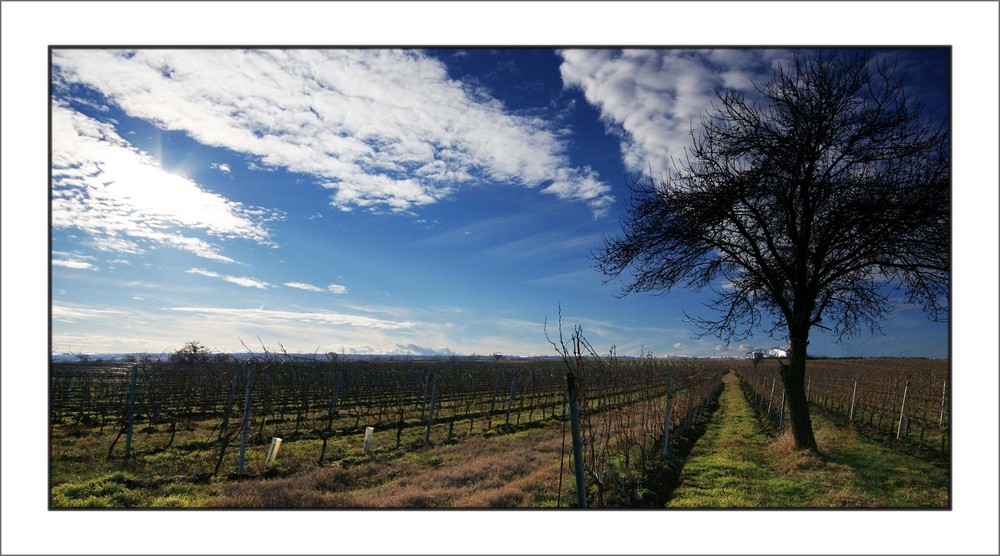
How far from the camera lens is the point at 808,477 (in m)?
5.91

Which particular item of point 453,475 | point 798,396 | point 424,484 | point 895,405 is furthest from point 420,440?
point 895,405

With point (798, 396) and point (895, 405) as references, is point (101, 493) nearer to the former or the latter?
point (798, 396)

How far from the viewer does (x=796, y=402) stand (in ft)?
23.1

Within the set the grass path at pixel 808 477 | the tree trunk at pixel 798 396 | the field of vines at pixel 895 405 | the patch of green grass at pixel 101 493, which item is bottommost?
the field of vines at pixel 895 405

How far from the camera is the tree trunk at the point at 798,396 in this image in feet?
22.9

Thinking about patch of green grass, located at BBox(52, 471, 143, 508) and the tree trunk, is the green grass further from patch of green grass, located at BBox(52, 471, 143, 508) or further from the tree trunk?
the tree trunk

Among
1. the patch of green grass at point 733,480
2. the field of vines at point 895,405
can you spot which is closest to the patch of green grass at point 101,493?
the patch of green grass at point 733,480

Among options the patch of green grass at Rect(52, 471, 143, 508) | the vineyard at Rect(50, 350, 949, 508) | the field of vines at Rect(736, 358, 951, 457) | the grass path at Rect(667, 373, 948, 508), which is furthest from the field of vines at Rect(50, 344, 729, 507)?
the field of vines at Rect(736, 358, 951, 457)

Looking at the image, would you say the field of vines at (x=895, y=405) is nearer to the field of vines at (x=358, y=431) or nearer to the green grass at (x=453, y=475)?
the green grass at (x=453, y=475)

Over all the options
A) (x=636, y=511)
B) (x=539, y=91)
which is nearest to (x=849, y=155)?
(x=539, y=91)

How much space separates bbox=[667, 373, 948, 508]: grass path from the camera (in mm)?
5000

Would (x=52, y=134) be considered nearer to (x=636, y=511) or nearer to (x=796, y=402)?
(x=636, y=511)

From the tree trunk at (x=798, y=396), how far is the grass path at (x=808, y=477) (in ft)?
0.81

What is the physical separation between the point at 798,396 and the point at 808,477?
57.2 inches
